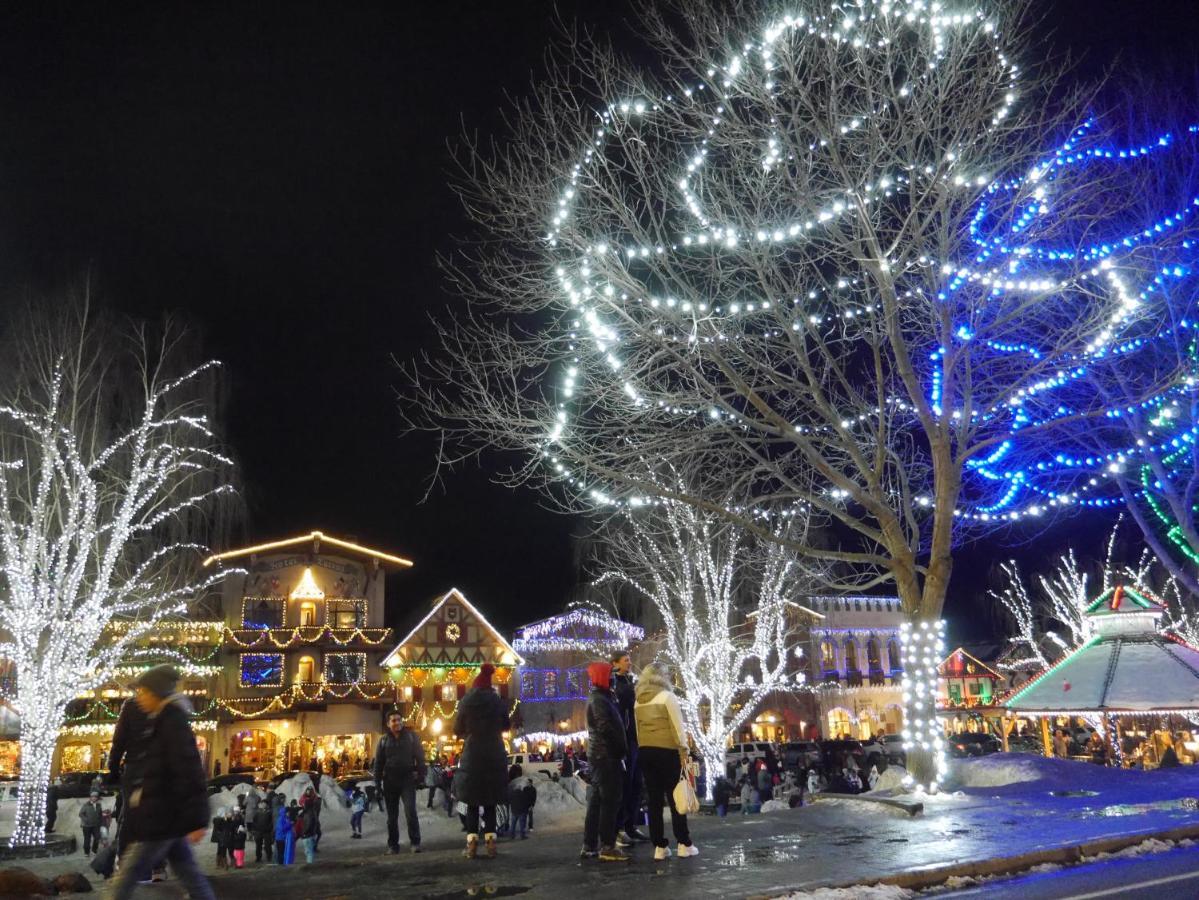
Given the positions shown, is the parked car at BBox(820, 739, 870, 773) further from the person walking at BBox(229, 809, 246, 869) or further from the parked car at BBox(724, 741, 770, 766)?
the person walking at BBox(229, 809, 246, 869)

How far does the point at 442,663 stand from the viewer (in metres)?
44.4

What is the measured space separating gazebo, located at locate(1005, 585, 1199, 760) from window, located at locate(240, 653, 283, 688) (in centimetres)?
3265

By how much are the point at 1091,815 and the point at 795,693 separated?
47.3 metres

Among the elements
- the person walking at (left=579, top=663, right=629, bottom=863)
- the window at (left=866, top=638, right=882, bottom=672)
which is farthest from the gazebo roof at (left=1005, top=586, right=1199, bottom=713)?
the window at (left=866, top=638, right=882, bottom=672)

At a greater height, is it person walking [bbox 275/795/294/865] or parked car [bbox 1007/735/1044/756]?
person walking [bbox 275/795/294/865]

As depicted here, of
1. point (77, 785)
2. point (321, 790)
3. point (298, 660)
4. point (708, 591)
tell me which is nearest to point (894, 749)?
point (708, 591)

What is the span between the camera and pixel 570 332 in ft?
43.7

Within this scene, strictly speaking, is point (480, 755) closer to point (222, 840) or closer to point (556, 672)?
point (222, 840)

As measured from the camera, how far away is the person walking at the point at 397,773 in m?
9.36

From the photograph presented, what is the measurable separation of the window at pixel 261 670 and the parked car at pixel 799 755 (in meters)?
22.9

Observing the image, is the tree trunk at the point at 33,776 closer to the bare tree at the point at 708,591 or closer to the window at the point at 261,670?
the bare tree at the point at 708,591

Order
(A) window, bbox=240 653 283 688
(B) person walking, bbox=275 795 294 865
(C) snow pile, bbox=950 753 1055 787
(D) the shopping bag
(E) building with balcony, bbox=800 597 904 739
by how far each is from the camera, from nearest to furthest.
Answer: (D) the shopping bag
(C) snow pile, bbox=950 753 1055 787
(B) person walking, bbox=275 795 294 865
(A) window, bbox=240 653 283 688
(E) building with balcony, bbox=800 597 904 739

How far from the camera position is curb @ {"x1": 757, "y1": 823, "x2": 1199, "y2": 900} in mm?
6266

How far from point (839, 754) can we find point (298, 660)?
2472 cm
